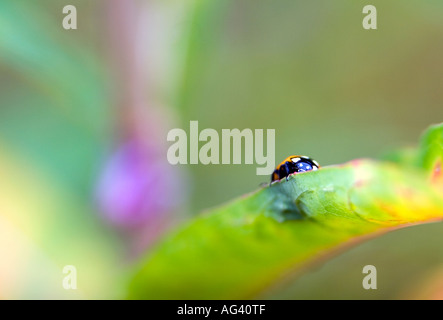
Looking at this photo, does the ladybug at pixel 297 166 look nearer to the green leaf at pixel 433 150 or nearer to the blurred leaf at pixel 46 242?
the green leaf at pixel 433 150

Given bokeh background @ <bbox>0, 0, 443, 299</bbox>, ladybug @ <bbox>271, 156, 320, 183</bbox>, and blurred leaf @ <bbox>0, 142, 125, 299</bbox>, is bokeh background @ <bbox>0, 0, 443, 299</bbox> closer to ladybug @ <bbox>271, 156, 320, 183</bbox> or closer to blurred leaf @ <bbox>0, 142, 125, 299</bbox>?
blurred leaf @ <bbox>0, 142, 125, 299</bbox>

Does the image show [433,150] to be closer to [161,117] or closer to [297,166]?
[297,166]

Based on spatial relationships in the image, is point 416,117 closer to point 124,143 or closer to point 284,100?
point 284,100

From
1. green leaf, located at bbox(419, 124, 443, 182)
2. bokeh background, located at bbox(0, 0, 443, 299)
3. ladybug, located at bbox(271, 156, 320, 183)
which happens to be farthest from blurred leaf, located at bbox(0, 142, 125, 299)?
green leaf, located at bbox(419, 124, 443, 182)

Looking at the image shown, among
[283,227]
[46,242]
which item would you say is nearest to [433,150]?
[283,227]
